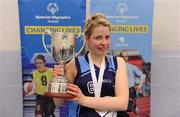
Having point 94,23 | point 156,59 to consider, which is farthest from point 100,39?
point 156,59

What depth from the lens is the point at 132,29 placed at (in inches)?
115

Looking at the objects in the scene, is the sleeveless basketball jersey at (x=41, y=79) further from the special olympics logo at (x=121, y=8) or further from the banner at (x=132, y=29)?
the special olympics logo at (x=121, y=8)

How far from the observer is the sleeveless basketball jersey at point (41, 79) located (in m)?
2.92

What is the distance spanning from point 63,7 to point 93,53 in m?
1.22

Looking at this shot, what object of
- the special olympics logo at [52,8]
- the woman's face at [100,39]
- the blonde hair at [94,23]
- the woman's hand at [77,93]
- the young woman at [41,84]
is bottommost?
the young woman at [41,84]

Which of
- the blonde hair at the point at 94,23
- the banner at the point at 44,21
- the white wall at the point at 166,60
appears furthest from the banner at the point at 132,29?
the blonde hair at the point at 94,23

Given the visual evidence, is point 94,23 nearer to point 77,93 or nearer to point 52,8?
point 77,93

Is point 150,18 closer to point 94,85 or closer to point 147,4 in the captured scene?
point 147,4

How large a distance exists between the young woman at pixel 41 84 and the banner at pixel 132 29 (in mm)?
592

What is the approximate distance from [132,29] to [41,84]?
3.00 feet

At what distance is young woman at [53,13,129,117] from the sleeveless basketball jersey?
1217 mm

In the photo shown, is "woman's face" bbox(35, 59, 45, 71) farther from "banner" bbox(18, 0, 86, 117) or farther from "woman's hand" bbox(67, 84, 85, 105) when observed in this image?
"woman's hand" bbox(67, 84, 85, 105)

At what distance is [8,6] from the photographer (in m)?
3.08

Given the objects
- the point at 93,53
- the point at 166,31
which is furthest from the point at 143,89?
the point at 93,53
